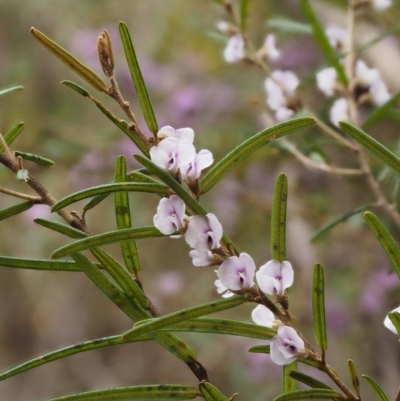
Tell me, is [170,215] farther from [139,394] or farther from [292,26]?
[292,26]

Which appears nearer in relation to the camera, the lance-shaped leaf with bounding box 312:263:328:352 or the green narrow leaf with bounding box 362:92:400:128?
the lance-shaped leaf with bounding box 312:263:328:352

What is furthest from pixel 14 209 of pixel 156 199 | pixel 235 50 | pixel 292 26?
pixel 156 199

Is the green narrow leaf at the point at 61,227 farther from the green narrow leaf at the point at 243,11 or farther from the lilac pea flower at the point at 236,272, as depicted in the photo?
the green narrow leaf at the point at 243,11

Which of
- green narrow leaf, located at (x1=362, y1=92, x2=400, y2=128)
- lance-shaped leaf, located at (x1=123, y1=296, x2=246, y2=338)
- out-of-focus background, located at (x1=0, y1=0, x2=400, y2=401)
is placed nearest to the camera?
lance-shaped leaf, located at (x1=123, y1=296, x2=246, y2=338)

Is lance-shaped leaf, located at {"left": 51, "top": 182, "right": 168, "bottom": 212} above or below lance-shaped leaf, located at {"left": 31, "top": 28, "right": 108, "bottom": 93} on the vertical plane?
below

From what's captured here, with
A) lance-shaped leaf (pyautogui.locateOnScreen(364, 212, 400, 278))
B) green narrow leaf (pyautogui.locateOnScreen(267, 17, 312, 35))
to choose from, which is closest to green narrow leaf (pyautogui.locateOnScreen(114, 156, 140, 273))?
lance-shaped leaf (pyautogui.locateOnScreen(364, 212, 400, 278))

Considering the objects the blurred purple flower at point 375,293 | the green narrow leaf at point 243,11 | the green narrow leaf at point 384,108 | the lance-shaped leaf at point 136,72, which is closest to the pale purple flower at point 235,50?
the green narrow leaf at point 243,11

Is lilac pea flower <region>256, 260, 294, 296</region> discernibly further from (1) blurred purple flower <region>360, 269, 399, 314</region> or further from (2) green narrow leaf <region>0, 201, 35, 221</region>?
(1) blurred purple flower <region>360, 269, 399, 314</region>
